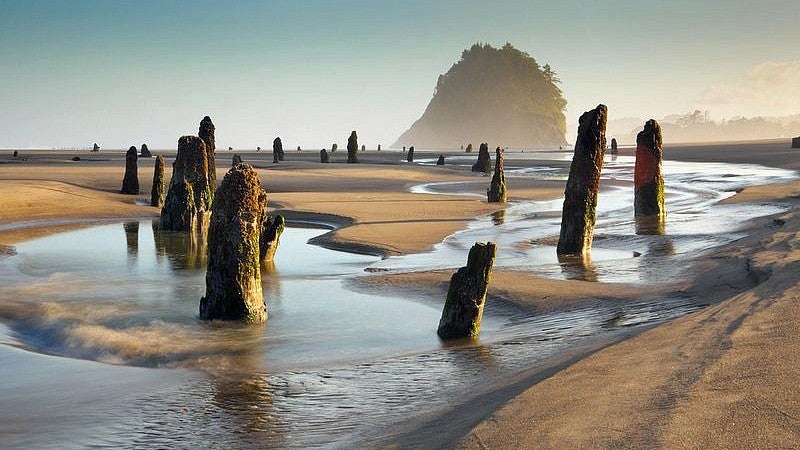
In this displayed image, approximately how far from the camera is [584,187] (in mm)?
15484

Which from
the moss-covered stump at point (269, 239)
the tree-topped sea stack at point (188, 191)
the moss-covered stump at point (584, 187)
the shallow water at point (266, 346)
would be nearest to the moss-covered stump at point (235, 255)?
the shallow water at point (266, 346)

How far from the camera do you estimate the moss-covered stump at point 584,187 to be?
1505cm

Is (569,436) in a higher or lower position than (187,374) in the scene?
higher

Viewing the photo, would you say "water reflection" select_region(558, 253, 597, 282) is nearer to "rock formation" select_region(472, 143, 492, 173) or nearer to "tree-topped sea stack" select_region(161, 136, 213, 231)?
"tree-topped sea stack" select_region(161, 136, 213, 231)

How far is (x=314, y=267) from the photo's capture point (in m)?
14.5

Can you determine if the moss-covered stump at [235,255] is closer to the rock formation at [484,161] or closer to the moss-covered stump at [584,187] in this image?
the moss-covered stump at [584,187]

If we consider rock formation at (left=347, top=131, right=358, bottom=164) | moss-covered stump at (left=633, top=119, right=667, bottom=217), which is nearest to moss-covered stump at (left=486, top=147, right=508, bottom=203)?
moss-covered stump at (left=633, top=119, right=667, bottom=217)

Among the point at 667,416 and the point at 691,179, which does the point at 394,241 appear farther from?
the point at 691,179

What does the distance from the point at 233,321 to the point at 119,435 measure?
13.1 ft

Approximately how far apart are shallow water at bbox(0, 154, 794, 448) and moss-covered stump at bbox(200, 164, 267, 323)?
0.30 metres

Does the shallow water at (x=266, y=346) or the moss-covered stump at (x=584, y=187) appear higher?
the moss-covered stump at (x=584, y=187)

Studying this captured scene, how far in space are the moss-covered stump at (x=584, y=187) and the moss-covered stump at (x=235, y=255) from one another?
21.7 ft

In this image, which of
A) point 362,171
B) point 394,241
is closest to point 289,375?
point 394,241

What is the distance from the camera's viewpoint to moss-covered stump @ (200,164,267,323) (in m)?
10.1
